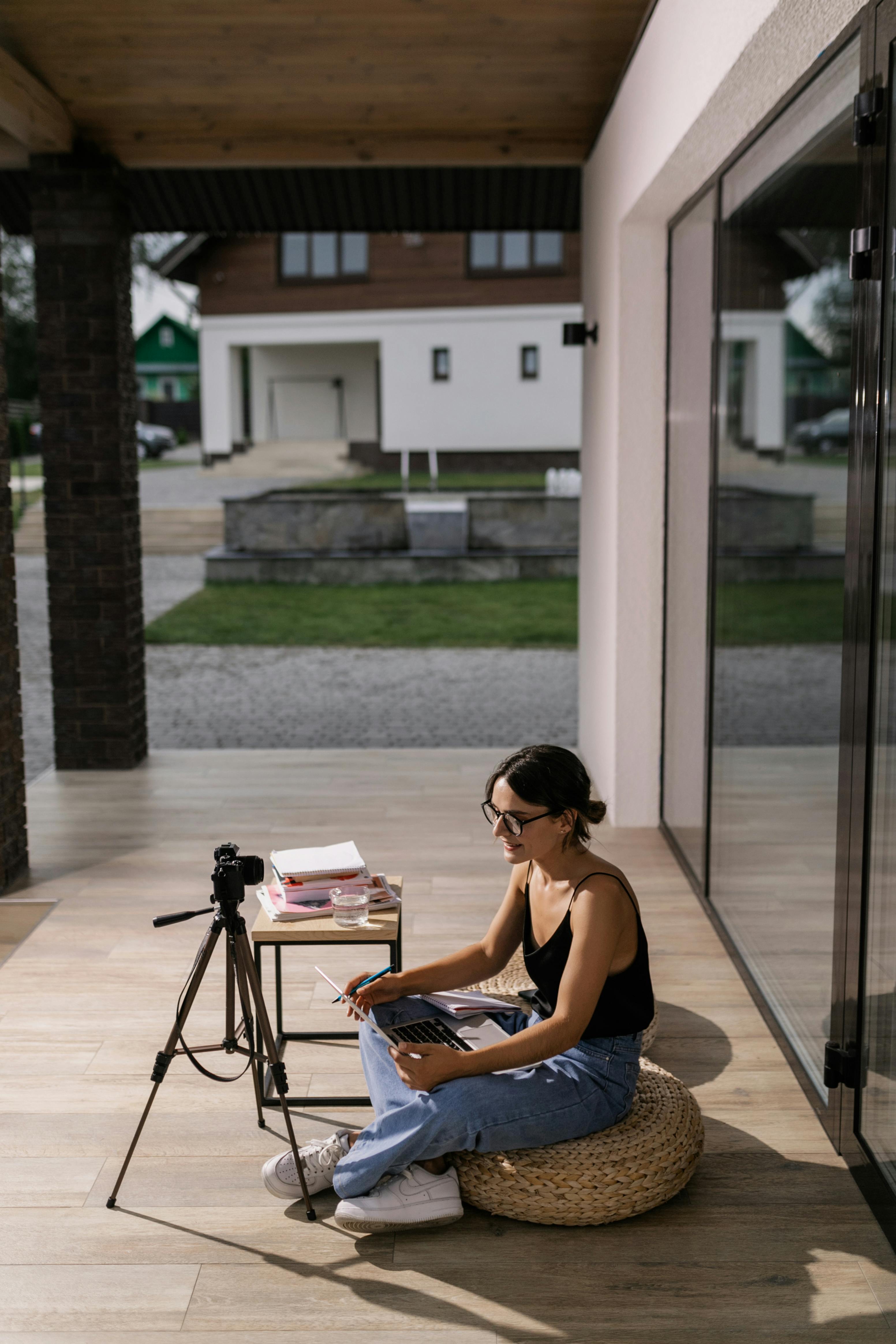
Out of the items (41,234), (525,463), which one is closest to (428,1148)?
(41,234)

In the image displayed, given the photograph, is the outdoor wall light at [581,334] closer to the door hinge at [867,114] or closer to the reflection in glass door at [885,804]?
the door hinge at [867,114]

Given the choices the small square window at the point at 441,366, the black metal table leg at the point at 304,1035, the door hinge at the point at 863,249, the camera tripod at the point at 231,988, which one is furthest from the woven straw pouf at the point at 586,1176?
the small square window at the point at 441,366

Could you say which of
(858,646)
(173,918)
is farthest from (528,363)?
(173,918)

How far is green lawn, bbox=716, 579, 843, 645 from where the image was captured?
5.02m

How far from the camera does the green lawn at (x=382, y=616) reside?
13930 millimetres

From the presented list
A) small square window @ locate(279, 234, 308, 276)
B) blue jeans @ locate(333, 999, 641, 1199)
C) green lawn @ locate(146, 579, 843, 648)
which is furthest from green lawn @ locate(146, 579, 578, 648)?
small square window @ locate(279, 234, 308, 276)

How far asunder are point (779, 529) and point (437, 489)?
17442 mm

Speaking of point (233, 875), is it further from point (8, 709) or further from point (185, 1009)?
point (8, 709)

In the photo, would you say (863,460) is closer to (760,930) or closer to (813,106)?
(813,106)

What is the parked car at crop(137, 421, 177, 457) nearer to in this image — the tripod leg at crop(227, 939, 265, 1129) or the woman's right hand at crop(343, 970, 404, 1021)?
the tripod leg at crop(227, 939, 265, 1129)

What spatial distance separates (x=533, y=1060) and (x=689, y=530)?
3326 mm

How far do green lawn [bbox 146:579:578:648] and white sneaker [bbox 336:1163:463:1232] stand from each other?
1062 centimetres

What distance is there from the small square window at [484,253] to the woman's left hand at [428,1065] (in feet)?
75.1

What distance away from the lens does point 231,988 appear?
10.2ft
